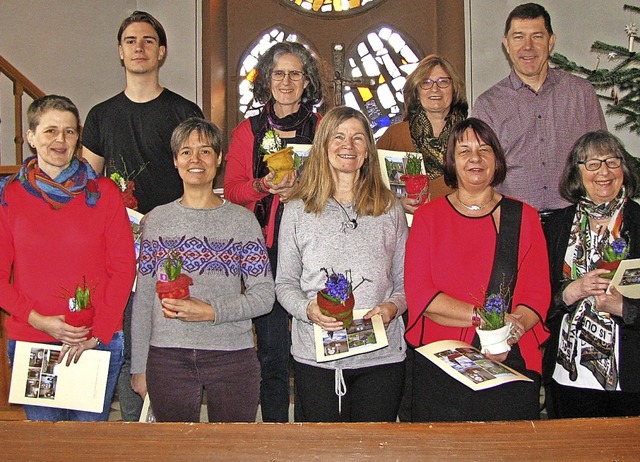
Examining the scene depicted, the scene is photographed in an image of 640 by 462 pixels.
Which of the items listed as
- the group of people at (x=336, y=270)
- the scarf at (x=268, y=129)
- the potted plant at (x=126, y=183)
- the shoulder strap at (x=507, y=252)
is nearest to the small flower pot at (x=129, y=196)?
the potted plant at (x=126, y=183)

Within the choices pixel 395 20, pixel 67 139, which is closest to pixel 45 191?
pixel 67 139

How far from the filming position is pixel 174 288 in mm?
2564

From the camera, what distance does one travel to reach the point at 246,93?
700 cm

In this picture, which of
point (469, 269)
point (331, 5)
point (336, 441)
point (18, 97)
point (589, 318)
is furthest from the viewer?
point (331, 5)

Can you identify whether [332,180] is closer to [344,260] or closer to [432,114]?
[344,260]

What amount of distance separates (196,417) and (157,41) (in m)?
1.67

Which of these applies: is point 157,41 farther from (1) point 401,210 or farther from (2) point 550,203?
(2) point 550,203

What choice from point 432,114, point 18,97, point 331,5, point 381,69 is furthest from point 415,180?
point 331,5

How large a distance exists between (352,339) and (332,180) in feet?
2.00

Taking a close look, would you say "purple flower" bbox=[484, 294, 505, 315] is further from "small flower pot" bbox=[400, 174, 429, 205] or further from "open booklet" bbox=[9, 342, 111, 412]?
"open booklet" bbox=[9, 342, 111, 412]

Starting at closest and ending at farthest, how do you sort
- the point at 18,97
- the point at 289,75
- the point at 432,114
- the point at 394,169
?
1. the point at 394,169
2. the point at 289,75
3. the point at 432,114
4. the point at 18,97

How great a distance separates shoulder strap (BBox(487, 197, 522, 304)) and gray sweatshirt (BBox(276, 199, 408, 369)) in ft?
1.10

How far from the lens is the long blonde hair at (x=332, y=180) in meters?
Result: 2.79

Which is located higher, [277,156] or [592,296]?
[277,156]
